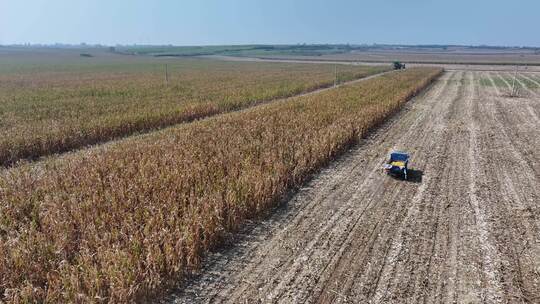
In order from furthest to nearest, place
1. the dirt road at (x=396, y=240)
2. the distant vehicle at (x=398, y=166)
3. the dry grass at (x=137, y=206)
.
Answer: the distant vehicle at (x=398, y=166), the dirt road at (x=396, y=240), the dry grass at (x=137, y=206)

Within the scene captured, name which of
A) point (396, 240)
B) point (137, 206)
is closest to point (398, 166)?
point (396, 240)

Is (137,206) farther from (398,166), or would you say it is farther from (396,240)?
(398,166)

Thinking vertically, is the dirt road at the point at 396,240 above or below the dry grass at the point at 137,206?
below

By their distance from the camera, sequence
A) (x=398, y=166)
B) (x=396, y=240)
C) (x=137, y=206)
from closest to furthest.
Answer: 1. (x=396, y=240)
2. (x=137, y=206)
3. (x=398, y=166)

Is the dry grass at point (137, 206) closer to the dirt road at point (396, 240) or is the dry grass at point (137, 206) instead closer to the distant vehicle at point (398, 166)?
the dirt road at point (396, 240)

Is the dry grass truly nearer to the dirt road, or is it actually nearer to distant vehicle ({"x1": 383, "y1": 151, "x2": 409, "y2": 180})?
the dirt road

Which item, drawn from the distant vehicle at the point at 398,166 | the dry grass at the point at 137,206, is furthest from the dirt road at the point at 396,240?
the dry grass at the point at 137,206
